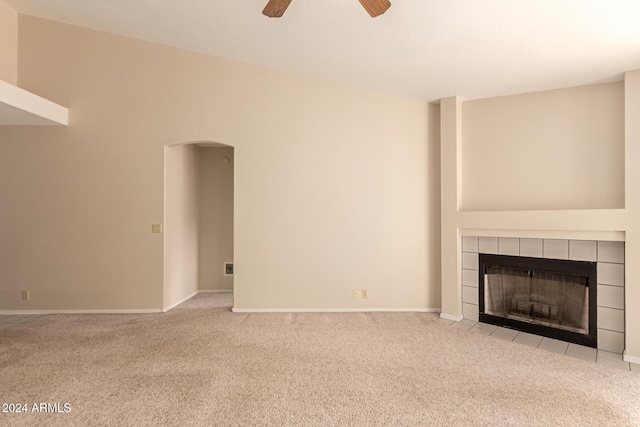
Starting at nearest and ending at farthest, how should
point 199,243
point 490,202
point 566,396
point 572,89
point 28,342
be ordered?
point 566,396 → point 28,342 → point 572,89 → point 490,202 → point 199,243

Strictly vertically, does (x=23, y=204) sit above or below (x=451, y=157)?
below

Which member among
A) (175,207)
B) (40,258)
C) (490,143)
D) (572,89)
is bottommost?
(40,258)

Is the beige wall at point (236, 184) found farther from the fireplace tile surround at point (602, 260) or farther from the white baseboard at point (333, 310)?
the fireplace tile surround at point (602, 260)

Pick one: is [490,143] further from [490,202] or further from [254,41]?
[254,41]

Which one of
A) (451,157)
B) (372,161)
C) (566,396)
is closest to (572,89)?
(451,157)

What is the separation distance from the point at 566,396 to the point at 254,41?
397 cm

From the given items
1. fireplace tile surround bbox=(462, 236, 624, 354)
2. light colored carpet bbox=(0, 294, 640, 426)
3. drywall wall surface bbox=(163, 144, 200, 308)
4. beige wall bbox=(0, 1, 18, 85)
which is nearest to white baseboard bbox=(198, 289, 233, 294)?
drywall wall surface bbox=(163, 144, 200, 308)

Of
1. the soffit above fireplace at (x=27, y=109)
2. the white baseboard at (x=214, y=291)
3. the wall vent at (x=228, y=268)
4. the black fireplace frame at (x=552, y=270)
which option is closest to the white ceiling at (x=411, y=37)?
the soffit above fireplace at (x=27, y=109)

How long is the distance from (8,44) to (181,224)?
9.36 feet

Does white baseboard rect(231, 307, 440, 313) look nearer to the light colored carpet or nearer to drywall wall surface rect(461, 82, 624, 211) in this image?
the light colored carpet

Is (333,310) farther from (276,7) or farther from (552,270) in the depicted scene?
(276,7)

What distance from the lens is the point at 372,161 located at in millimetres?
4383

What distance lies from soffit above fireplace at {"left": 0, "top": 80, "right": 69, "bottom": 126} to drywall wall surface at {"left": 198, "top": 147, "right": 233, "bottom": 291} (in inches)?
75.7

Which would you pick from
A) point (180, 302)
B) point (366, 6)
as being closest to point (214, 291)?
point (180, 302)
